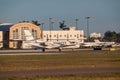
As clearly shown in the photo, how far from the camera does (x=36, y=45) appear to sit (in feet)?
379

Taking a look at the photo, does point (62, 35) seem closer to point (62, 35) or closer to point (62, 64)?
point (62, 35)

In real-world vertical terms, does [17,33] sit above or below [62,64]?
above

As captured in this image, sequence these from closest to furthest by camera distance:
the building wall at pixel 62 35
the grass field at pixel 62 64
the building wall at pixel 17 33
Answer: the grass field at pixel 62 64, the building wall at pixel 17 33, the building wall at pixel 62 35

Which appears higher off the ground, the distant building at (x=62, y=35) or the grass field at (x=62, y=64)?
the distant building at (x=62, y=35)

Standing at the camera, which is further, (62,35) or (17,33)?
(62,35)

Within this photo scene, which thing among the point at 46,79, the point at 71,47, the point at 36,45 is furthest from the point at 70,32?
the point at 46,79

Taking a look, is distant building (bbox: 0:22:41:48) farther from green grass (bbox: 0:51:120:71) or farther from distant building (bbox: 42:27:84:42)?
green grass (bbox: 0:51:120:71)

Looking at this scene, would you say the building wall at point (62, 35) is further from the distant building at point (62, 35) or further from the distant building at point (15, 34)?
the distant building at point (15, 34)

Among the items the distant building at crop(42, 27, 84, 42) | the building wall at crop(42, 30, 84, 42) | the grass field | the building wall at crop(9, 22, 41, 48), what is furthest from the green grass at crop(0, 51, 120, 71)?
the building wall at crop(42, 30, 84, 42)

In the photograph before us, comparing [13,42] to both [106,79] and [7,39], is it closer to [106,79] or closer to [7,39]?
[7,39]

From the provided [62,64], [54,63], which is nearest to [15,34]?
[54,63]

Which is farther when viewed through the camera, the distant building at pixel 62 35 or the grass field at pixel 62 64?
the distant building at pixel 62 35

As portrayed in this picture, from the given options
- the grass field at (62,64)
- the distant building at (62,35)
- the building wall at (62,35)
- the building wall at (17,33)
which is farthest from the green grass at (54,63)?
the building wall at (62,35)

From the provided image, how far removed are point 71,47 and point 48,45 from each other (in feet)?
43.5
